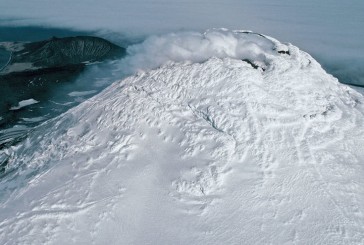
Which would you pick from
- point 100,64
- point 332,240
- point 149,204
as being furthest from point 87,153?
point 100,64

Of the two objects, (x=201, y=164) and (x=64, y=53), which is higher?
(x=201, y=164)

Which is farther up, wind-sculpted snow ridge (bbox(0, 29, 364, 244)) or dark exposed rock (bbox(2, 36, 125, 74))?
wind-sculpted snow ridge (bbox(0, 29, 364, 244))

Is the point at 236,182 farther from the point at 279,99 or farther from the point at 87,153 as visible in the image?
the point at 87,153

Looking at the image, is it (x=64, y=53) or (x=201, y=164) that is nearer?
(x=201, y=164)

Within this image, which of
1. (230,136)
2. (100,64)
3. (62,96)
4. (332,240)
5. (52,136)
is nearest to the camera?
(332,240)

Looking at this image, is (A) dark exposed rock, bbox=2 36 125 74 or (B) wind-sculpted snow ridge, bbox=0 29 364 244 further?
(A) dark exposed rock, bbox=2 36 125 74

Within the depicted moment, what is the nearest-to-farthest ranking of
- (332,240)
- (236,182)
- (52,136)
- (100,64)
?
(332,240), (236,182), (52,136), (100,64)

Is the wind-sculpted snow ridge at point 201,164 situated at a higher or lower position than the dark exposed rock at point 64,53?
higher

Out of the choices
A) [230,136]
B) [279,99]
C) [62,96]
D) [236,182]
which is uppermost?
[279,99]
